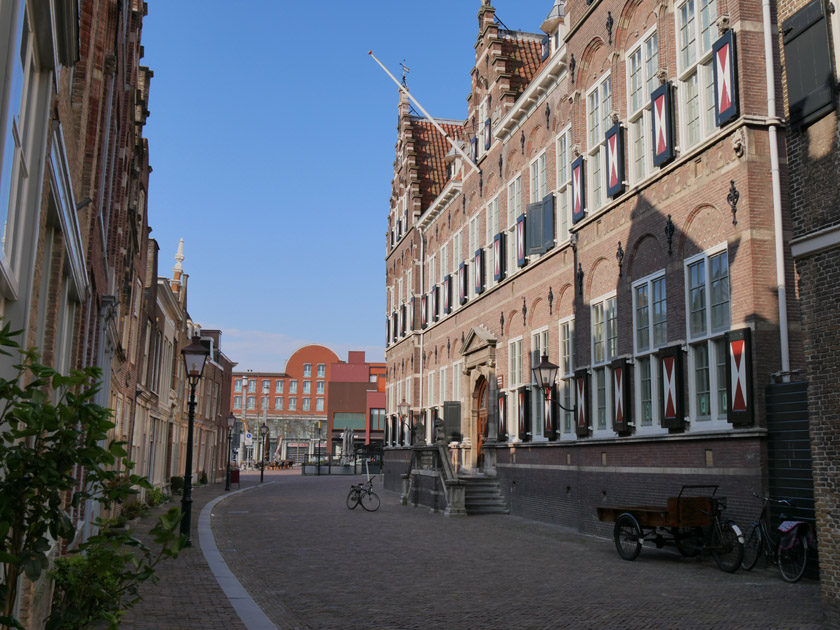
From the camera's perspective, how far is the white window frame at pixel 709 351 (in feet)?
41.3

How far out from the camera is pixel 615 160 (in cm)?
1645

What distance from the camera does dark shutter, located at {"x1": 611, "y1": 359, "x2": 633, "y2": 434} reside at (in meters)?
15.3

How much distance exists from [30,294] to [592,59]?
16.0 m

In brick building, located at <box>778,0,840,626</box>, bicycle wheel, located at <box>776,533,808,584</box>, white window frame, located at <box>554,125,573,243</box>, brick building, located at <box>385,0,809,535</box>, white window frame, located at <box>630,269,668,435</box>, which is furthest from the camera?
white window frame, located at <box>554,125,573,243</box>

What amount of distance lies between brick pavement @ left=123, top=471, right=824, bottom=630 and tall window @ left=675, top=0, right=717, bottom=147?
294 inches

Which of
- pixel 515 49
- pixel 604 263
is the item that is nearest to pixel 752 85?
pixel 604 263

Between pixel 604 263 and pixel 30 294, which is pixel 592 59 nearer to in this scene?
pixel 604 263

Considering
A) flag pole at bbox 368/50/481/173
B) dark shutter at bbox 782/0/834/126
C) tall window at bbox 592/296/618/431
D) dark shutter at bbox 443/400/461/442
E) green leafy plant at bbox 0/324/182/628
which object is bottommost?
green leafy plant at bbox 0/324/182/628

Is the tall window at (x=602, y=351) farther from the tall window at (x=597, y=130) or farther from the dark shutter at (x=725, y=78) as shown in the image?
the dark shutter at (x=725, y=78)

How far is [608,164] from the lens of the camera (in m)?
16.8

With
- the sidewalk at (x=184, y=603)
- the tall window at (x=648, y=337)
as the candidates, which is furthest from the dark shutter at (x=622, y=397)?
the sidewalk at (x=184, y=603)

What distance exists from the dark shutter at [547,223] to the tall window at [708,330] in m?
6.76

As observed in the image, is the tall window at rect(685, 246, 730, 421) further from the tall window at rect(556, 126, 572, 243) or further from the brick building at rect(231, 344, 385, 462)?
the brick building at rect(231, 344, 385, 462)

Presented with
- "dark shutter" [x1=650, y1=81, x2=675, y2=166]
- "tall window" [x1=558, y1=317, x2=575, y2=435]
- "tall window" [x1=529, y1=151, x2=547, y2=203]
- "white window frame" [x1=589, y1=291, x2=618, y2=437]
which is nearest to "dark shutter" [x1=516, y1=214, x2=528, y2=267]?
"tall window" [x1=529, y1=151, x2=547, y2=203]
